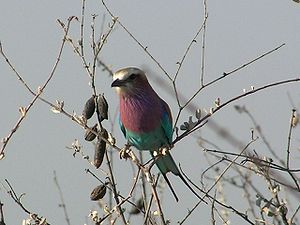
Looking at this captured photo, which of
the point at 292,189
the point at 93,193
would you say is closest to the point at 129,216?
the point at 93,193

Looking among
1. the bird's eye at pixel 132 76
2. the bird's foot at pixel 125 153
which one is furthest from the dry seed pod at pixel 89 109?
the bird's eye at pixel 132 76

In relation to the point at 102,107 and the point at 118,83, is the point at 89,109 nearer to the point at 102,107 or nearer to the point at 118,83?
the point at 102,107

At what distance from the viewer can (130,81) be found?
3.91 m

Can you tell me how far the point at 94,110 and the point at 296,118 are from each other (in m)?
0.83

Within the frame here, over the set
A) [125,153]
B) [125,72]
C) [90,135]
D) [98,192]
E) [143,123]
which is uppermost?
[125,72]

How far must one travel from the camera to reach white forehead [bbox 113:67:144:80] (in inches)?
148

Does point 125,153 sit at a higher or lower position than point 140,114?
lower

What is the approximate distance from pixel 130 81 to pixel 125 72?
9 cm

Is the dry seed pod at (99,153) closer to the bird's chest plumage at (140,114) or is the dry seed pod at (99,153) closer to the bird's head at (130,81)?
the bird's head at (130,81)

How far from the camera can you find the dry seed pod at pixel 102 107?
3047 millimetres

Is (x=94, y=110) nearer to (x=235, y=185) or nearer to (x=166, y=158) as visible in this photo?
(x=166, y=158)

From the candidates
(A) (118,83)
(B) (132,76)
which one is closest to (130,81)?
(B) (132,76)

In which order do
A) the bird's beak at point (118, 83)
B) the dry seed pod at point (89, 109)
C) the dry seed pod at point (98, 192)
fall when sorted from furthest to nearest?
the bird's beak at point (118, 83) → the dry seed pod at point (98, 192) → the dry seed pod at point (89, 109)

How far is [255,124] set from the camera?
3.84m
